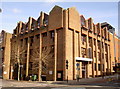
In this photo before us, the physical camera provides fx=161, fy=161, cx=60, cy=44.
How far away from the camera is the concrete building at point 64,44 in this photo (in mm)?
38812

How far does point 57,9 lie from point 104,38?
22972mm

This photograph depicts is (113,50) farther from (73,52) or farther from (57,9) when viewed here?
(57,9)

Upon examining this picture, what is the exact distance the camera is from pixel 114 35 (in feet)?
207

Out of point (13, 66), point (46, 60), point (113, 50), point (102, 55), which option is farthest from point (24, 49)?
point (113, 50)

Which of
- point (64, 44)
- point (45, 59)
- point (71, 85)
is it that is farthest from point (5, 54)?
point (71, 85)

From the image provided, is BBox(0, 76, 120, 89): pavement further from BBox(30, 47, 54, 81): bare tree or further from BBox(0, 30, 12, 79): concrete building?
BBox(0, 30, 12, 79): concrete building

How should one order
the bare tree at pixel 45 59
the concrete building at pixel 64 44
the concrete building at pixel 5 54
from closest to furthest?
the concrete building at pixel 64 44
the bare tree at pixel 45 59
the concrete building at pixel 5 54

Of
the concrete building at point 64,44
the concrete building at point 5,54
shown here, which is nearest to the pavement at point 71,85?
the concrete building at point 64,44

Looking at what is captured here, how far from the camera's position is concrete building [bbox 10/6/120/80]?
3881 centimetres

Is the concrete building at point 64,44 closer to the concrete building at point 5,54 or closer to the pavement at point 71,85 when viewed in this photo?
the concrete building at point 5,54

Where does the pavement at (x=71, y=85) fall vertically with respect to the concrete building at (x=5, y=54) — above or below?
below

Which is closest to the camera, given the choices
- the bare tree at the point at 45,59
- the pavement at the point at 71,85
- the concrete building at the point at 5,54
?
the pavement at the point at 71,85

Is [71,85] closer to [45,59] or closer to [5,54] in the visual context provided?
[45,59]

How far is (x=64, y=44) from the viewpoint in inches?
1503
